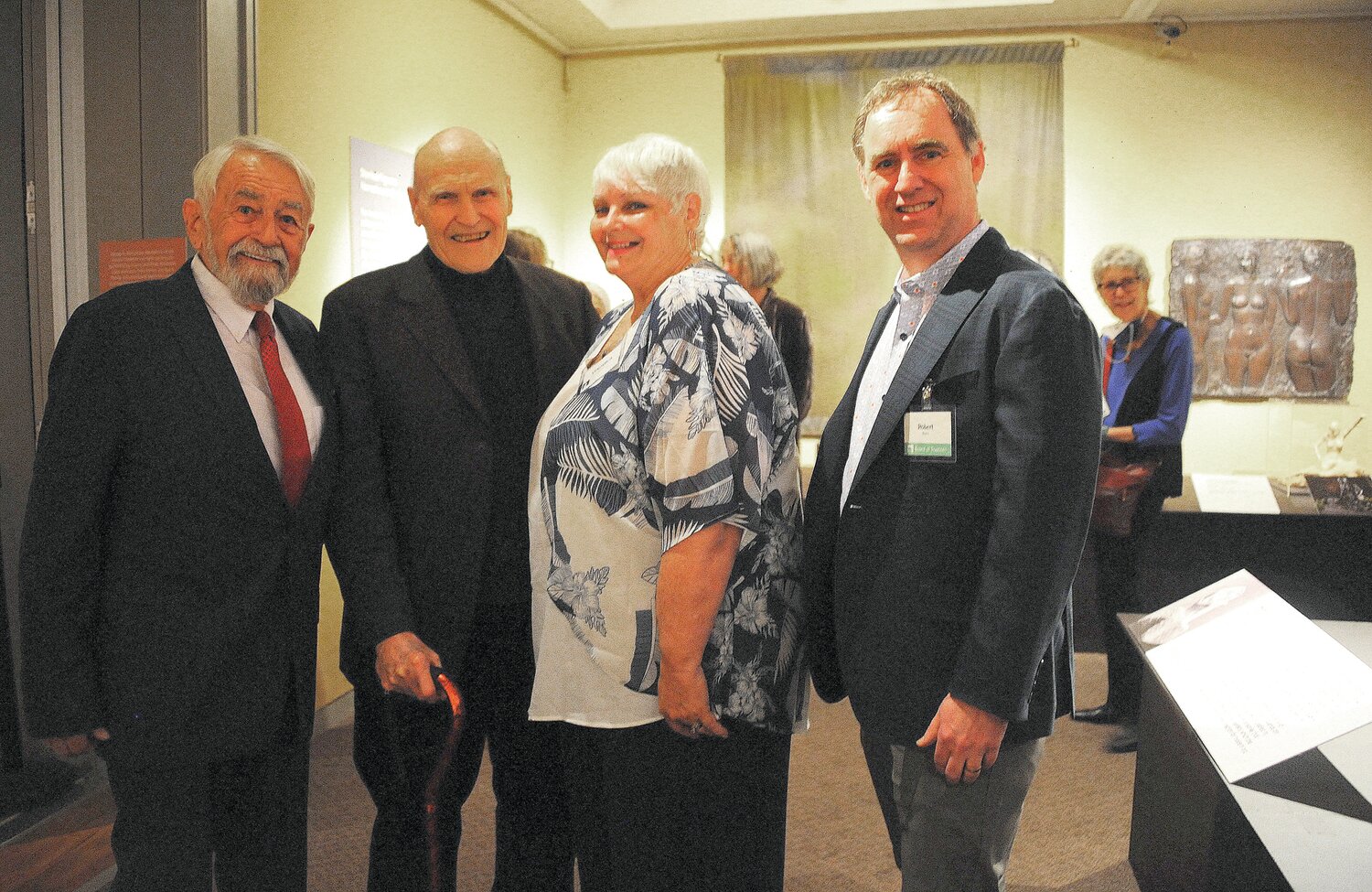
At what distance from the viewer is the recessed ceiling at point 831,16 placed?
5.33m

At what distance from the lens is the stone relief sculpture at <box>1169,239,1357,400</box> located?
18.0 feet

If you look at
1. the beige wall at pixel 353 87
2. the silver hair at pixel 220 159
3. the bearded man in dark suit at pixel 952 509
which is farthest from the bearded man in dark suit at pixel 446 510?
the beige wall at pixel 353 87

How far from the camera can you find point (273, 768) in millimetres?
1756

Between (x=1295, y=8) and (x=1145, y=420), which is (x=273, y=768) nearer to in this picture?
(x=1145, y=420)

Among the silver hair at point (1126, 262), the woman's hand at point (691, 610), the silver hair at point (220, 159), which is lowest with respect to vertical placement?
the woman's hand at point (691, 610)

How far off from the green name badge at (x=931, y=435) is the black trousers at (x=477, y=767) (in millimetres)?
897

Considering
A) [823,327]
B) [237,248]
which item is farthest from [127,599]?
[823,327]

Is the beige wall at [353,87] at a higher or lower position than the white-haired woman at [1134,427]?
higher

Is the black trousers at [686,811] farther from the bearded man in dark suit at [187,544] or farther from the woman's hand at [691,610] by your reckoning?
the bearded man in dark suit at [187,544]

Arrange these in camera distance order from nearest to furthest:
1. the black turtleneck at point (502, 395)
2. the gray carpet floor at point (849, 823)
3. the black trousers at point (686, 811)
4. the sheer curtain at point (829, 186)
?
the black trousers at point (686, 811), the black turtleneck at point (502, 395), the gray carpet floor at point (849, 823), the sheer curtain at point (829, 186)

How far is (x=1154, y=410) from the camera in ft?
12.3

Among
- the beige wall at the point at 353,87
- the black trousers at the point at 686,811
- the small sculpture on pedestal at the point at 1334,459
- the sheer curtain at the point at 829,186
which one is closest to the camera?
the black trousers at the point at 686,811

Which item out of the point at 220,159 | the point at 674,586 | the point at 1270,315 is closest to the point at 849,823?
the point at 674,586

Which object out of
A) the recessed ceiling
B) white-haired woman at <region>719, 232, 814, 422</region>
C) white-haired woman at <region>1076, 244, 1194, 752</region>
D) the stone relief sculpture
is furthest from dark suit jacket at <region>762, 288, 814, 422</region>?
the stone relief sculpture
